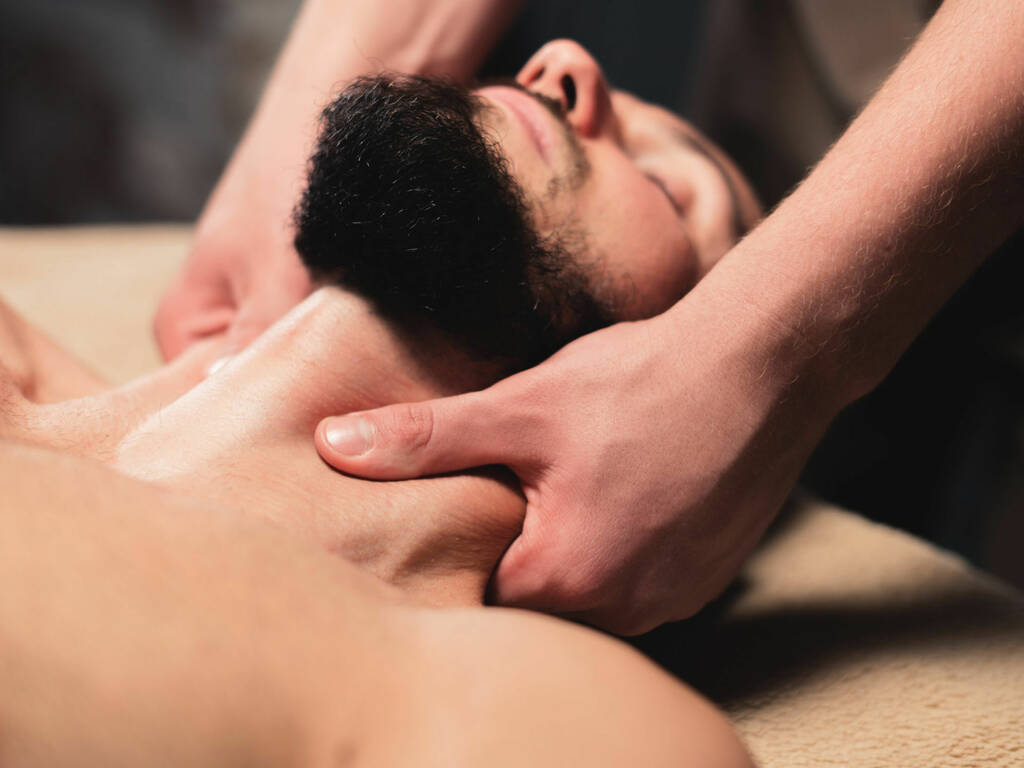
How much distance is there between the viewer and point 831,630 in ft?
2.71

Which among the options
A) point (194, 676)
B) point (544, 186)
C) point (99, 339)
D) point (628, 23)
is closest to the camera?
point (194, 676)

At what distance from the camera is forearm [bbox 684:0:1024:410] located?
27.6 inches

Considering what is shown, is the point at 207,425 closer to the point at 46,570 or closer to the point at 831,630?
the point at 46,570

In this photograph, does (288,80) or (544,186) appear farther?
(288,80)

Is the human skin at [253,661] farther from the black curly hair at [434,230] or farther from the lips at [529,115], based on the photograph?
the lips at [529,115]

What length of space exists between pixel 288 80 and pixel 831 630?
897 mm

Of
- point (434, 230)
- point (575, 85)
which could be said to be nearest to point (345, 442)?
point (434, 230)

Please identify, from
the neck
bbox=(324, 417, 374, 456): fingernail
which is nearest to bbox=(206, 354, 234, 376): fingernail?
the neck

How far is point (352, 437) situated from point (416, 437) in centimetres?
5

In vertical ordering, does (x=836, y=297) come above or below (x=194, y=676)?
above

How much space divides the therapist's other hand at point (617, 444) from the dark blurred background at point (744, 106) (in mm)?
623

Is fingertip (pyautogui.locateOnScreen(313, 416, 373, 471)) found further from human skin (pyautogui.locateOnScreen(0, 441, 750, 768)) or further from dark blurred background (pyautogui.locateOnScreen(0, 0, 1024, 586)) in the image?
dark blurred background (pyautogui.locateOnScreen(0, 0, 1024, 586))

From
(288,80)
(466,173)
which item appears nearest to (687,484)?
(466,173)

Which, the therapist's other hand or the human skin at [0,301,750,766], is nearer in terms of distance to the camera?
the human skin at [0,301,750,766]
